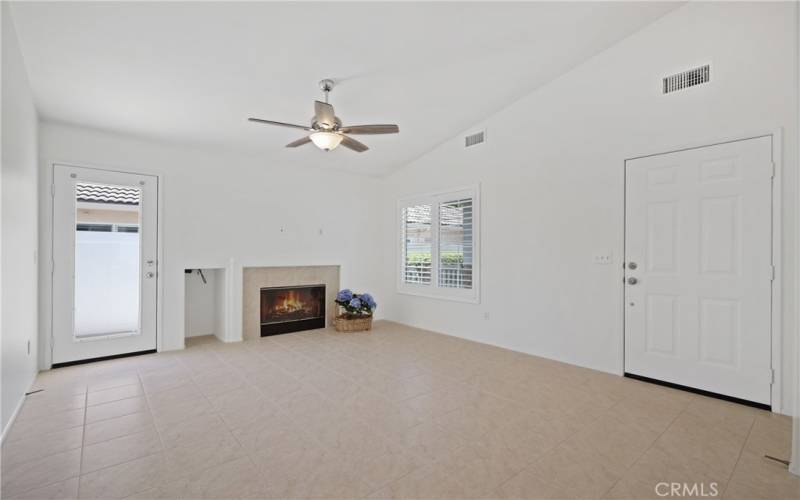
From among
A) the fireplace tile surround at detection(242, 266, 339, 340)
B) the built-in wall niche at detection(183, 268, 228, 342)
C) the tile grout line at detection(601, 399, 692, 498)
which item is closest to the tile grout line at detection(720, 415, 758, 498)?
the tile grout line at detection(601, 399, 692, 498)

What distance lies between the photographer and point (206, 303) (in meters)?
5.77

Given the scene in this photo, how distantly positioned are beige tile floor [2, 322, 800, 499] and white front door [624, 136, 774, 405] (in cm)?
31

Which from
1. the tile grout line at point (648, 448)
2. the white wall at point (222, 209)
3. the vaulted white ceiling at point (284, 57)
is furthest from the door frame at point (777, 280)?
the white wall at point (222, 209)

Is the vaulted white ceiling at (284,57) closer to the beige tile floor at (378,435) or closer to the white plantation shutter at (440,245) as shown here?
the white plantation shutter at (440,245)

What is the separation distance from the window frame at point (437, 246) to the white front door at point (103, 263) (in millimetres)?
3716

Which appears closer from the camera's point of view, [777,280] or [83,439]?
[83,439]

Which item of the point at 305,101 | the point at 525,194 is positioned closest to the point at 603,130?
the point at 525,194

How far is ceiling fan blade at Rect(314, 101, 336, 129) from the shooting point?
3246mm

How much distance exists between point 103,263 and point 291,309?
100 inches

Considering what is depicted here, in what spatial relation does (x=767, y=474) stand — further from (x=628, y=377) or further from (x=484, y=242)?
(x=484, y=242)

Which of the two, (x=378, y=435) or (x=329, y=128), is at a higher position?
(x=329, y=128)

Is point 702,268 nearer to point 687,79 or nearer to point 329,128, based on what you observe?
point 687,79

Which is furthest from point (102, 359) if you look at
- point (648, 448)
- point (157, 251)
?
point (648, 448)

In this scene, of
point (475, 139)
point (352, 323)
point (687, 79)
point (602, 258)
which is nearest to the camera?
point (687, 79)
